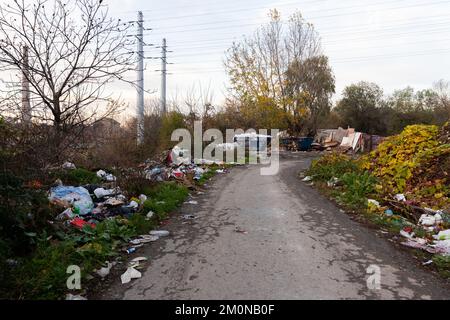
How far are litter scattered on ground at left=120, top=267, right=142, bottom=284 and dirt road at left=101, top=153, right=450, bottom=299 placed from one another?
0.30 feet

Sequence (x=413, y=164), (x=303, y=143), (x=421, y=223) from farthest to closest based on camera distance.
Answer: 1. (x=303, y=143)
2. (x=413, y=164)
3. (x=421, y=223)

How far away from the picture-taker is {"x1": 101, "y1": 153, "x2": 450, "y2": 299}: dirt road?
3.51 metres

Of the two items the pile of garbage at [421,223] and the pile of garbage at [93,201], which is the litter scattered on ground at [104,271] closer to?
the pile of garbage at [93,201]

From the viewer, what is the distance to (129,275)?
3.95 m

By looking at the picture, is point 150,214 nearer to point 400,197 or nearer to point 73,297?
point 73,297

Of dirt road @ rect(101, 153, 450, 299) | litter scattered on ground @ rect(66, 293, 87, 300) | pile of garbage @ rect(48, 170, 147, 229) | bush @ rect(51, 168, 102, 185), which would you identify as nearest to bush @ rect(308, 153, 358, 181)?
dirt road @ rect(101, 153, 450, 299)

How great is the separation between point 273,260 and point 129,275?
69.8 inches

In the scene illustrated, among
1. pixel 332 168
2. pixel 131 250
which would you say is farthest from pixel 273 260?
pixel 332 168

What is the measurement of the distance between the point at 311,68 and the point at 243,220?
63.8 ft

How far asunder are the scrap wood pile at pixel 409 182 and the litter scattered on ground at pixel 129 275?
3873 mm

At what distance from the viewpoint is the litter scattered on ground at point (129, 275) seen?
3864 millimetres
